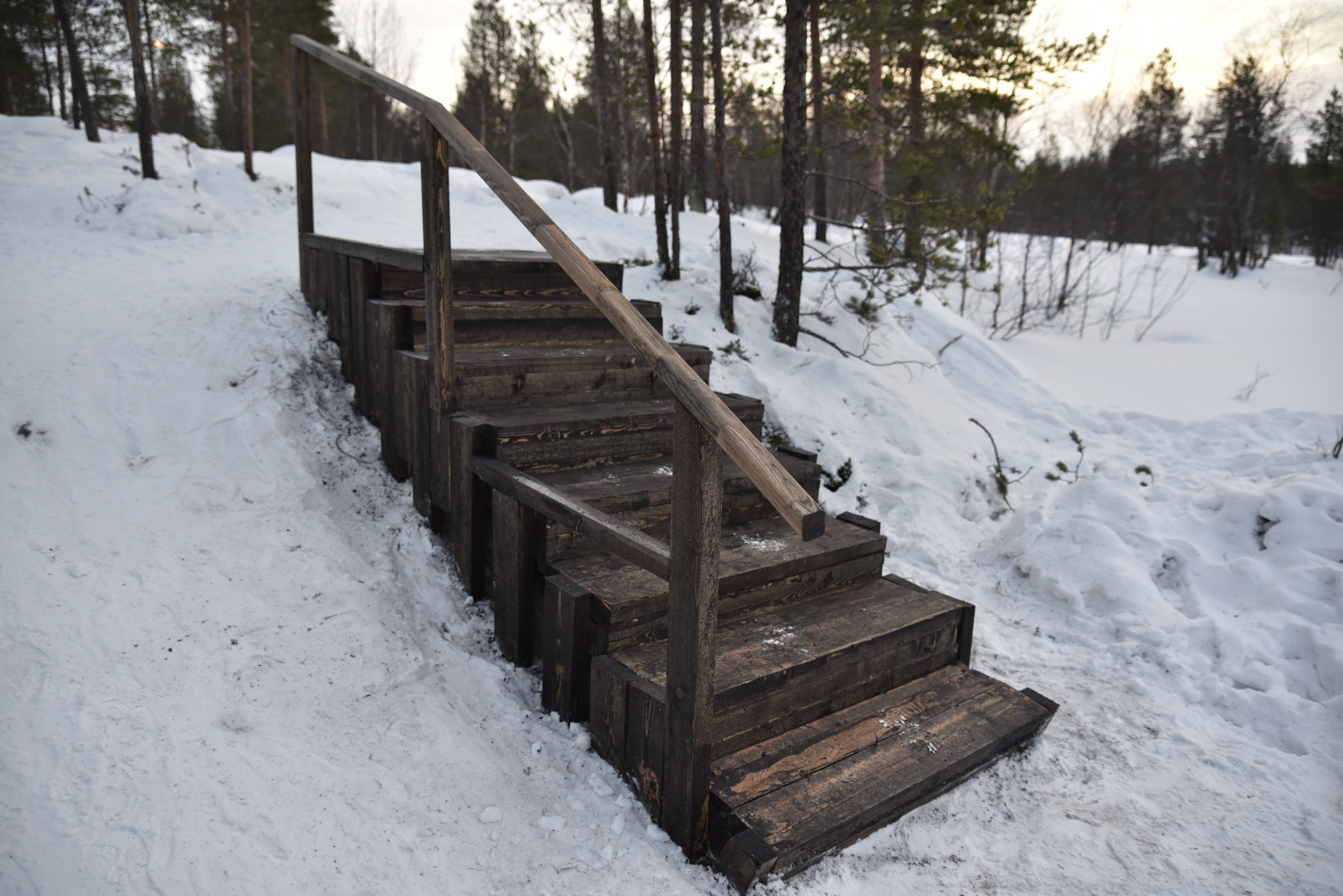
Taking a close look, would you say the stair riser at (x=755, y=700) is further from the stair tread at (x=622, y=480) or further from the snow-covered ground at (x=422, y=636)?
the stair tread at (x=622, y=480)

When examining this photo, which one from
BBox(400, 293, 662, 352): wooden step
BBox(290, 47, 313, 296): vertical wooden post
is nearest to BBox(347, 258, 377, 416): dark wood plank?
BBox(400, 293, 662, 352): wooden step

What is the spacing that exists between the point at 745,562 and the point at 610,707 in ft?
2.41

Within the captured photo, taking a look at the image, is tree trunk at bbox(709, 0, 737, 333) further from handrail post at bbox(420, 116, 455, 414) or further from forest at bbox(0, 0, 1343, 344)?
handrail post at bbox(420, 116, 455, 414)

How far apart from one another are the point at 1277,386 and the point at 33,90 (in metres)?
33.3

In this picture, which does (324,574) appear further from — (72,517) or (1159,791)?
(1159,791)

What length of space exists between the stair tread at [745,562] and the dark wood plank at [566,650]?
79 millimetres

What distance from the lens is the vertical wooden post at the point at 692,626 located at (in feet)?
5.85

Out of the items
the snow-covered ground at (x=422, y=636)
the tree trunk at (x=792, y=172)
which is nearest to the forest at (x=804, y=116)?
the tree trunk at (x=792, y=172)

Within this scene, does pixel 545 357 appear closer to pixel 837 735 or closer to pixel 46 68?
pixel 837 735

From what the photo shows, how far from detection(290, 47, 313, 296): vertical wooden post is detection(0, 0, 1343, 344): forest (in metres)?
3.07

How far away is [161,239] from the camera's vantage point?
6.13 m

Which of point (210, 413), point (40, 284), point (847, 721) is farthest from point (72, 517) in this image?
point (847, 721)

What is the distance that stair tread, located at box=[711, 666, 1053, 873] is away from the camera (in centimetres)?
196

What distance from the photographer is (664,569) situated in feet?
6.28
